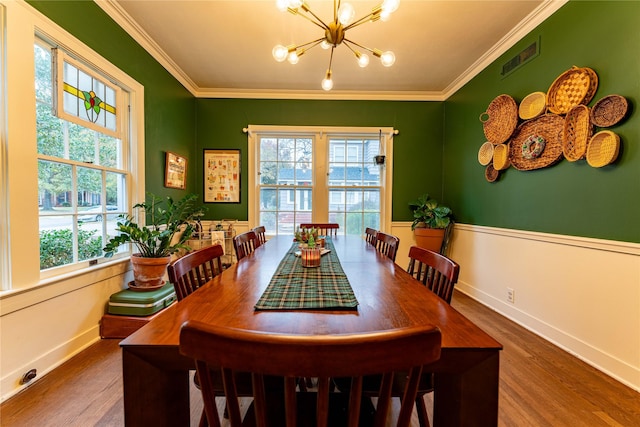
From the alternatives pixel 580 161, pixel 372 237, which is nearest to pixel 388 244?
pixel 372 237

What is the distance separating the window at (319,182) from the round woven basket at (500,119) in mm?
1321

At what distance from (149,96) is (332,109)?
7.29ft

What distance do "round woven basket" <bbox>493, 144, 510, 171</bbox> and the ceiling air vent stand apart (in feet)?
2.33

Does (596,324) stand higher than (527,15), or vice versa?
(527,15)

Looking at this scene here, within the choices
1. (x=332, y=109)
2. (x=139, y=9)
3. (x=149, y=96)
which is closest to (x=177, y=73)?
(x=149, y=96)

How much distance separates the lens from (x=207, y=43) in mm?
2668

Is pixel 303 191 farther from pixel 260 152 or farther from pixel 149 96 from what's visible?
pixel 149 96

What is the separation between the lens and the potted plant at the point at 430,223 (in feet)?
11.1

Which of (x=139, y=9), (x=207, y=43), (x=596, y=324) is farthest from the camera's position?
(x=207, y=43)

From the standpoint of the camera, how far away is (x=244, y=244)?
2004 millimetres

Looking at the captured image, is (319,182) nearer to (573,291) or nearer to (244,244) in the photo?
(244,244)

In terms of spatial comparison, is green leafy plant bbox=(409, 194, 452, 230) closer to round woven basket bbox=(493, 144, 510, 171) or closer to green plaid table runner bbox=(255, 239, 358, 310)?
round woven basket bbox=(493, 144, 510, 171)

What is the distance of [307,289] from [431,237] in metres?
2.73

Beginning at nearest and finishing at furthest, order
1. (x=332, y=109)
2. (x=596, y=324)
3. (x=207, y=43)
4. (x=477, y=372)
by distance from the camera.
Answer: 1. (x=477, y=372)
2. (x=596, y=324)
3. (x=207, y=43)
4. (x=332, y=109)
